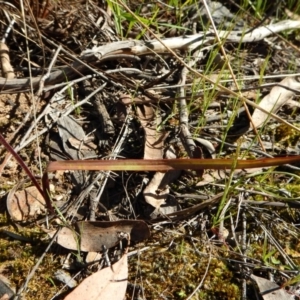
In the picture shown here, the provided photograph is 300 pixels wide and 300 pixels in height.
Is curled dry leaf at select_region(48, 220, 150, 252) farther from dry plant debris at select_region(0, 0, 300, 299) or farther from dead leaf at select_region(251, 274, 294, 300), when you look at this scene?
dead leaf at select_region(251, 274, 294, 300)

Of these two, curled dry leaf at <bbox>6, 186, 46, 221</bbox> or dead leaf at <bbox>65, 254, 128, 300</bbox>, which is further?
curled dry leaf at <bbox>6, 186, 46, 221</bbox>

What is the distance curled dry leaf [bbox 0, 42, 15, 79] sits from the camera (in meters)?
2.06

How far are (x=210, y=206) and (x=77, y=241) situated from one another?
0.44 m

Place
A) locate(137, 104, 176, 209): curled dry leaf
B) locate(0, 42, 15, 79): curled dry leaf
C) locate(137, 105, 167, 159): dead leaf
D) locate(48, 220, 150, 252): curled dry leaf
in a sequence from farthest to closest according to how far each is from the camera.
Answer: locate(0, 42, 15, 79): curled dry leaf < locate(137, 105, 167, 159): dead leaf < locate(137, 104, 176, 209): curled dry leaf < locate(48, 220, 150, 252): curled dry leaf

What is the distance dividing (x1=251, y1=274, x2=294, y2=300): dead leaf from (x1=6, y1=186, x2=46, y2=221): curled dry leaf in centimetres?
71

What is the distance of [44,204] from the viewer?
174 cm

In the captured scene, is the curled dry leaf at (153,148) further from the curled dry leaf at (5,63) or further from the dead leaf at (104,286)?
the curled dry leaf at (5,63)

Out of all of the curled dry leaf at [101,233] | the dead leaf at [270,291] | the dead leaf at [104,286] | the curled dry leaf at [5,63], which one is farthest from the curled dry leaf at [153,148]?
the curled dry leaf at [5,63]

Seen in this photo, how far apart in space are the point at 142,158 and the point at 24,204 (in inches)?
16.9

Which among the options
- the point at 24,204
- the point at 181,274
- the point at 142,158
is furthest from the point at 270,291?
the point at 24,204

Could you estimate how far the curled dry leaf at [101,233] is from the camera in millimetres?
1649

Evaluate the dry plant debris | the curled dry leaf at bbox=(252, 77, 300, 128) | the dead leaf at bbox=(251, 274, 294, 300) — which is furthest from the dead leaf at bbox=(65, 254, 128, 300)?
the curled dry leaf at bbox=(252, 77, 300, 128)

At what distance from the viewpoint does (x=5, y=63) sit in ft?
6.84

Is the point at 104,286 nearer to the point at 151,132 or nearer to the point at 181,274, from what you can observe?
the point at 181,274
